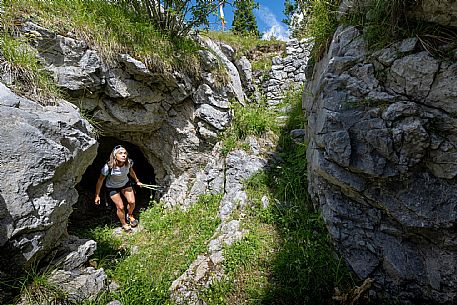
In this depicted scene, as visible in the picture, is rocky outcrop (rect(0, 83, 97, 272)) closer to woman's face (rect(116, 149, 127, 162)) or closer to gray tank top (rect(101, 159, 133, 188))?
woman's face (rect(116, 149, 127, 162))

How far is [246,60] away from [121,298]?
6155mm

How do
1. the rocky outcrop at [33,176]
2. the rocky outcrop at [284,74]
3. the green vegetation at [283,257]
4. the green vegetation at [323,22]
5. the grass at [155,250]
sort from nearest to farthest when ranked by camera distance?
the rocky outcrop at [33,176], the green vegetation at [283,257], the grass at [155,250], the green vegetation at [323,22], the rocky outcrop at [284,74]

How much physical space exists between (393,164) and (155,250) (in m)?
3.45

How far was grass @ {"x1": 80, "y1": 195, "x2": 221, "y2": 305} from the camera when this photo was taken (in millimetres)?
3172

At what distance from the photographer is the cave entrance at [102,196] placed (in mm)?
5844

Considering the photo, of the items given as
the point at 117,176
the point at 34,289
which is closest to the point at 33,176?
the point at 34,289

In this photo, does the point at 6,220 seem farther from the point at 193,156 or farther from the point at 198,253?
the point at 193,156

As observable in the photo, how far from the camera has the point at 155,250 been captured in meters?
4.15

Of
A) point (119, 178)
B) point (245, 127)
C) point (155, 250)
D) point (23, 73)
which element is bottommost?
point (155, 250)

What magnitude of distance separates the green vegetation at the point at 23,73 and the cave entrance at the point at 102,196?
2.68 m

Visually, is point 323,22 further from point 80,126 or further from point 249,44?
point 249,44

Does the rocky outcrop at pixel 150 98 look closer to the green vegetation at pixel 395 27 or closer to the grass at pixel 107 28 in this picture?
the grass at pixel 107 28

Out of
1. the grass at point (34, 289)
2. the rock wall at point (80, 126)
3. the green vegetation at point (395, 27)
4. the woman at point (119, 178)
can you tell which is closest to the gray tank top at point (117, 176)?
the woman at point (119, 178)

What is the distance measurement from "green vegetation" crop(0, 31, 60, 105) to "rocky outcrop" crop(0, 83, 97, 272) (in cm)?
32
